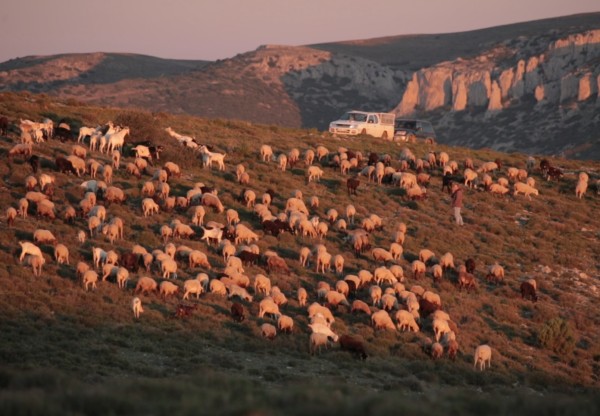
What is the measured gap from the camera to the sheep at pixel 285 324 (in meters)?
19.9

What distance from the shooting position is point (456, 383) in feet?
60.6

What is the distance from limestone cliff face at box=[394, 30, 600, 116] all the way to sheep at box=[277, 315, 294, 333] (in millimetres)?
101165

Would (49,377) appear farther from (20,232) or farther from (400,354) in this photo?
(20,232)

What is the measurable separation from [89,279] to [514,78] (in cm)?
11616

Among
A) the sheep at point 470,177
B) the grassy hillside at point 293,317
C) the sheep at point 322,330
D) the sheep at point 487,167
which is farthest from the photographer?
the sheep at point 487,167

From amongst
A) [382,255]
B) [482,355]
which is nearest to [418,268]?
[382,255]

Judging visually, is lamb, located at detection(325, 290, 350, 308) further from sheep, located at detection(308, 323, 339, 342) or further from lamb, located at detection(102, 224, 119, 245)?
lamb, located at detection(102, 224, 119, 245)

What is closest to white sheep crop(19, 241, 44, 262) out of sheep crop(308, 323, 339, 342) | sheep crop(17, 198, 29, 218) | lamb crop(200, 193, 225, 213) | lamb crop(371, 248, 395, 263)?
sheep crop(17, 198, 29, 218)

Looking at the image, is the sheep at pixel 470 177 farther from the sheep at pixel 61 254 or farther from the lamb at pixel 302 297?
the sheep at pixel 61 254

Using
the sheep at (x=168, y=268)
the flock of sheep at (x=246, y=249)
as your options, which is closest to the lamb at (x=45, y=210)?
the flock of sheep at (x=246, y=249)

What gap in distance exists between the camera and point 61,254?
2211 cm

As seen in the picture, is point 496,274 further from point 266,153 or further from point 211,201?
point 266,153

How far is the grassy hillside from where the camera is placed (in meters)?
11.2

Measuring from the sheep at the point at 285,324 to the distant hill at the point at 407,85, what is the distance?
7764 cm
